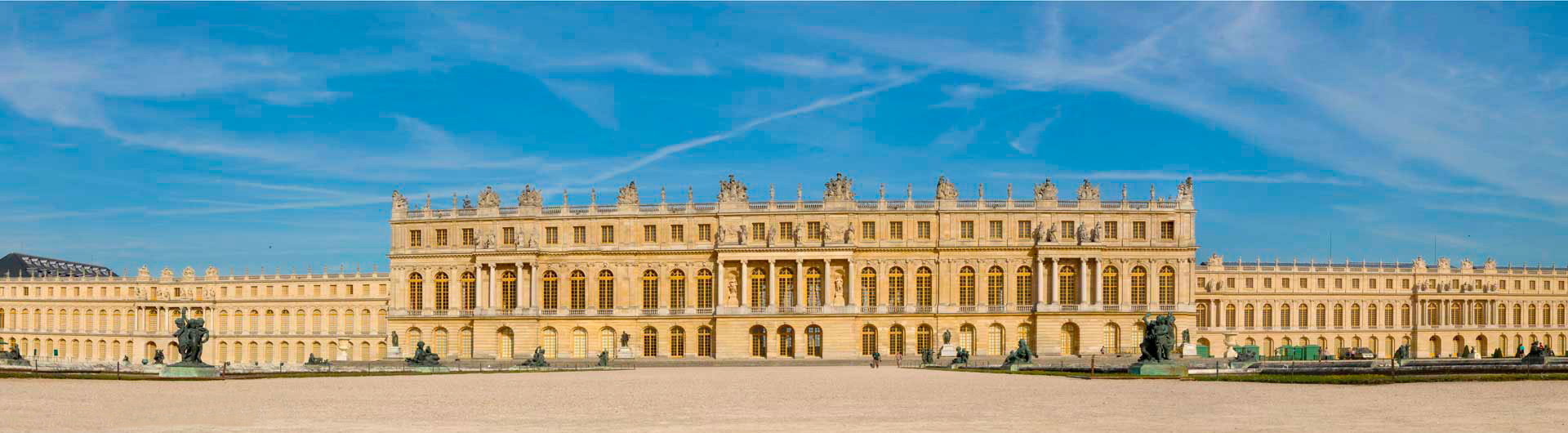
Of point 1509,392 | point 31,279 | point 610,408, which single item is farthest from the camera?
point 31,279

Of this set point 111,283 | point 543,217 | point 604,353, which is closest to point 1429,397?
point 604,353

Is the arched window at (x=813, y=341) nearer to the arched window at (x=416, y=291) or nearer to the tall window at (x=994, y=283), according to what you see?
the tall window at (x=994, y=283)

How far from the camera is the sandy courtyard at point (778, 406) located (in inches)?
1065

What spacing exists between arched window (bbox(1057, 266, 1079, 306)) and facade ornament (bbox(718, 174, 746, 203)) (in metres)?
19.2

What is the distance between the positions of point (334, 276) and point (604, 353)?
217ft

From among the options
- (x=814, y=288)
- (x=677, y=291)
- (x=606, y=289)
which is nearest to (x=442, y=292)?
(x=606, y=289)

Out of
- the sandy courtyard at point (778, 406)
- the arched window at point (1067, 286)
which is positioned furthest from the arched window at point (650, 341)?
the sandy courtyard at point (778, 406)

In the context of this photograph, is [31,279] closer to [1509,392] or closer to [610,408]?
[610,408]

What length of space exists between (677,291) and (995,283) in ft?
62.2

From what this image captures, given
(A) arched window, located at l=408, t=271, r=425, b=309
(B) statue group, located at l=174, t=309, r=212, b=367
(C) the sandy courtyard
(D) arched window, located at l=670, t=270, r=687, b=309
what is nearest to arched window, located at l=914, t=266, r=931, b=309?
(D) arched window, located at l=670, t=270, r=687, b=309

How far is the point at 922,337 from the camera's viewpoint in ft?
270

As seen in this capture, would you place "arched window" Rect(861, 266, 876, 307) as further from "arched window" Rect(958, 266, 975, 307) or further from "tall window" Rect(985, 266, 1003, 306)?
"tall window" Rect(985, 266, 1003, 306)

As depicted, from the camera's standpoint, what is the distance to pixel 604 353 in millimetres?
72938

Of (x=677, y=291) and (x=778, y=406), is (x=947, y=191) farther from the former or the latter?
(x=778, y=406)
